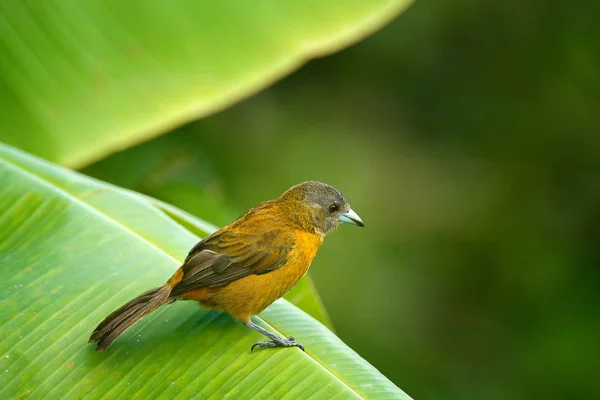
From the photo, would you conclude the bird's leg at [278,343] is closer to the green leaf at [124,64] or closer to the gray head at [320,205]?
the gray head at [320,205]

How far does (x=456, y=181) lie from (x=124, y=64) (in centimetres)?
443

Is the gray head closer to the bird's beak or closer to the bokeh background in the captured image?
the bird's beak

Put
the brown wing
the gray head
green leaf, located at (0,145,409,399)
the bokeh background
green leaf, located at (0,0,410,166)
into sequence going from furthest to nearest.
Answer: the bokeh background, green leaf, located at (0,0,410,166), the gray head, the brown wing, green leaf, located at (0,145,409,399)

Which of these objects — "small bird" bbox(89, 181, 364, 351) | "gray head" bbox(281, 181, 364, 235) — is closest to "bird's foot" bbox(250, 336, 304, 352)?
"small bird" bbox(89, 181, 364, 351)

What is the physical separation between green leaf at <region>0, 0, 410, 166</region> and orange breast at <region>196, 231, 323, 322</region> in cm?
95

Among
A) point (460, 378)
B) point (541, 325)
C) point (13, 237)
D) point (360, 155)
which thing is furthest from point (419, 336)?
point (13, 237)

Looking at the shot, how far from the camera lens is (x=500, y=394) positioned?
714 cm

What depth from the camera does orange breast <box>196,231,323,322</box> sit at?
3205 mm

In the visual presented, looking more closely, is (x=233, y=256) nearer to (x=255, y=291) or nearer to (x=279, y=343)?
(x=255, y=291)

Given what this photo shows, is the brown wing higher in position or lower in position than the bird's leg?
higher

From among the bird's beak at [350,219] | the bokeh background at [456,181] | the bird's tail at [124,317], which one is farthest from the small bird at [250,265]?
the bokeh background at [456,181]

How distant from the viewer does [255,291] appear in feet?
10.7

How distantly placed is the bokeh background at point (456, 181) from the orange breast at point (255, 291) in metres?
3.33

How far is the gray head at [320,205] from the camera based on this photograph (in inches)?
149
